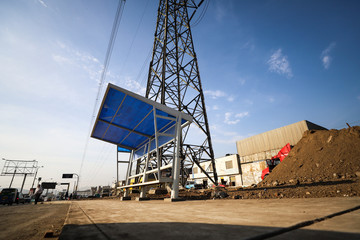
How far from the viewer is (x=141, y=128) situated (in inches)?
348

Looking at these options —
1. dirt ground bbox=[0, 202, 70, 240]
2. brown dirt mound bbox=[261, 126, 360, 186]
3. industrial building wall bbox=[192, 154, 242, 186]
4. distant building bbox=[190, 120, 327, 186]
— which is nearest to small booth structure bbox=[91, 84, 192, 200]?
dirt ground bbox=[0, 202, 70, 240]

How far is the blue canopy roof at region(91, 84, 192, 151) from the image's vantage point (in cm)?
631

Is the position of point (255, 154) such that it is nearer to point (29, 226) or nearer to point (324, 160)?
point (324, 160)

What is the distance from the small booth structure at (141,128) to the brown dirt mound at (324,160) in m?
5.50

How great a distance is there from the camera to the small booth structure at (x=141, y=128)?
6.08 meters

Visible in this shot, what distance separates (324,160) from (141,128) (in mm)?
10116

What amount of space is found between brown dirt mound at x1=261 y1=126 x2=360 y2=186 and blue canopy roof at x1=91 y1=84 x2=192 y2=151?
21.3 feet

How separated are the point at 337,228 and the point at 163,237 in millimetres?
1232

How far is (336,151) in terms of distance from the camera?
820 centimetres

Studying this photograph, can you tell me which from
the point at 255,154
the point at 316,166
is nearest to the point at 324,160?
the point at 316,166

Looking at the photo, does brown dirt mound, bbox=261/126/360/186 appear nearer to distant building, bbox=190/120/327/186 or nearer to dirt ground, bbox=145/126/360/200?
dirt ground, bbox=145/126/360/200

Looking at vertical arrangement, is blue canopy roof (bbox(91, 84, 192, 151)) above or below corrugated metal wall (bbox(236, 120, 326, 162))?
below

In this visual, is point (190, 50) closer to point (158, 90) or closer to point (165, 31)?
point (165, 31)

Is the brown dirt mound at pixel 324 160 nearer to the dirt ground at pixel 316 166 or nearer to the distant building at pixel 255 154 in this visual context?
the dirt ground at pixel 316 166
